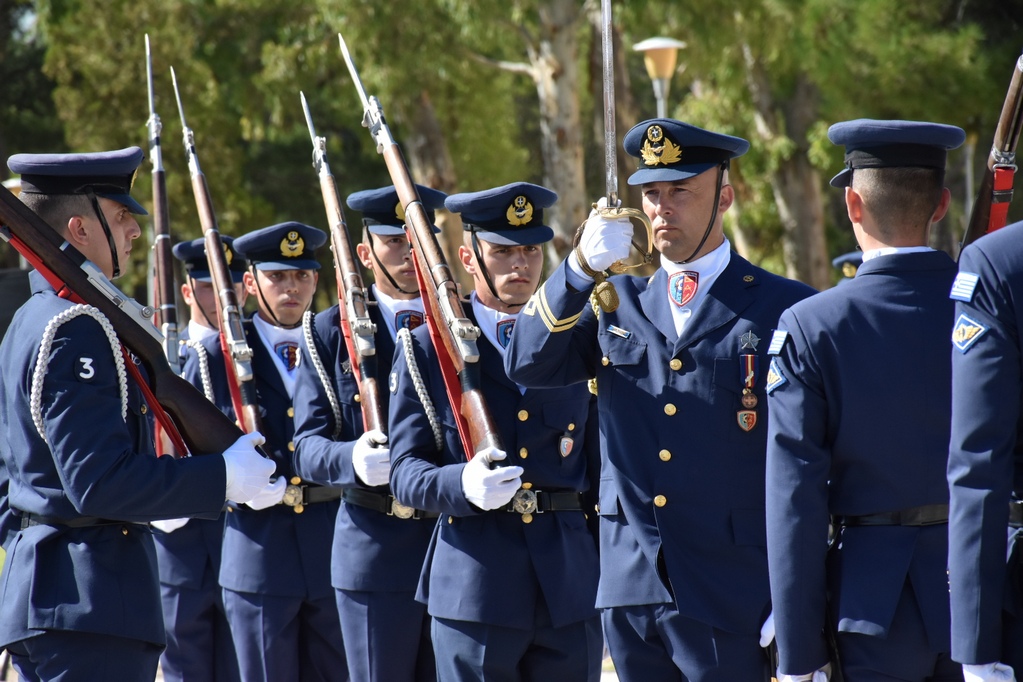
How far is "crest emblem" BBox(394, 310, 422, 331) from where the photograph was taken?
549cm

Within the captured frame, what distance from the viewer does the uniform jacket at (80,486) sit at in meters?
3.55

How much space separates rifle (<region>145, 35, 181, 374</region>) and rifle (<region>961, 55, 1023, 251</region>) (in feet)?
12.2

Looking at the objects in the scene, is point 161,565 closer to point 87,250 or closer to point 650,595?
point 87,250

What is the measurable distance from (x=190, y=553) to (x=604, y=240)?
3.38m

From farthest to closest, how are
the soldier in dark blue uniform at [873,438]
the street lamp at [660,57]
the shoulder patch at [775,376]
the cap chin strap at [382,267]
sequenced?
1. the street lamp at [660,57]
2. the cap chin strap at [382,267]
3. the shoulder patch at [775,376]
4. the soldier in dark blue uniform at [873,438]

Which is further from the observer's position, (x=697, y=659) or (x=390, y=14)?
(x=390, y=14)

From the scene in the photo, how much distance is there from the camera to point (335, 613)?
228 inches

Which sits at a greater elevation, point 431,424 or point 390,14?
point 390,14

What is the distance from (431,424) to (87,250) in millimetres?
1308

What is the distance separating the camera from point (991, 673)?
9.28ft

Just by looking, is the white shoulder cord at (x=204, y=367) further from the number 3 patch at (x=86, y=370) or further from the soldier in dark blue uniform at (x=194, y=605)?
the number 3 patch at (x=86, y=370)

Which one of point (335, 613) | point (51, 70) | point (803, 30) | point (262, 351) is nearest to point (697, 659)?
point (335, 613)

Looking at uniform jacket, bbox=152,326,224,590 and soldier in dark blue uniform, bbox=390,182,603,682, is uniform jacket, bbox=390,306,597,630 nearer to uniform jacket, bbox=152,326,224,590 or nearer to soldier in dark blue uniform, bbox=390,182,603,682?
soldier in dark blue uniform, bbox=390,182,603,682

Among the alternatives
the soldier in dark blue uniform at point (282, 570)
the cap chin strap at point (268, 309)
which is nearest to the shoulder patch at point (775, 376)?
the soldier in dark blue uniform at point (282, 570)
